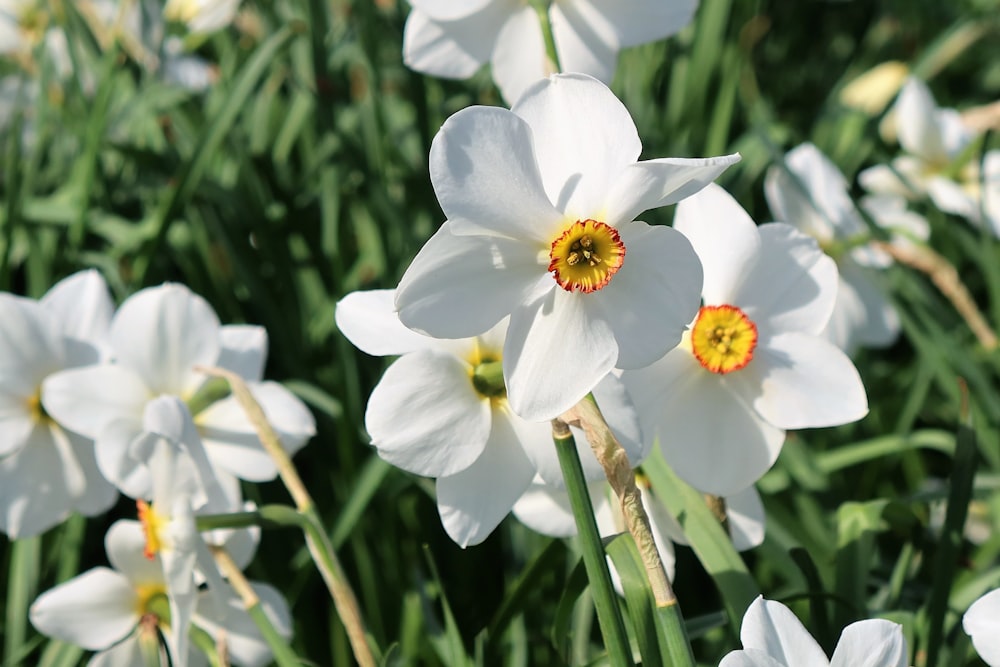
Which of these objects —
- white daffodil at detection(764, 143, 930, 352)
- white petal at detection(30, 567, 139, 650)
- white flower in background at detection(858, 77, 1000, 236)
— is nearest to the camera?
white petal at detection(30, 567, 139, 650)

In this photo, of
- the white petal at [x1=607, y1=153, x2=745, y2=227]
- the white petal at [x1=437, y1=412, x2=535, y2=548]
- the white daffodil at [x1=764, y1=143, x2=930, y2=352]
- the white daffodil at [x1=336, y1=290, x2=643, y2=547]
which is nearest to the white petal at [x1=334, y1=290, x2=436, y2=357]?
the white daffodil at [x1=336, y1=290, x2=643, y2=547]

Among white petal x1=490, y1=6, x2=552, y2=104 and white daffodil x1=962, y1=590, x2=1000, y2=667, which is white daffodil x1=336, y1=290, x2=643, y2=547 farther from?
white petal x1=490, y1=6, x2=552, y2=104

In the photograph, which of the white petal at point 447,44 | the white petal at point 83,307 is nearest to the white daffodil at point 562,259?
the white petal at point 447,44

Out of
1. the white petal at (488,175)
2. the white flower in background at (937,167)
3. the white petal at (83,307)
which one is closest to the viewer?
the white petal at (488,175)

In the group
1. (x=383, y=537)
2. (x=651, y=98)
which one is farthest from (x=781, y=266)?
(x=651, y=98)

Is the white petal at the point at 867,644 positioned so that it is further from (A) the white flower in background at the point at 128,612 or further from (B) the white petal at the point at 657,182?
(A) the white flower in background at the point at 128,612

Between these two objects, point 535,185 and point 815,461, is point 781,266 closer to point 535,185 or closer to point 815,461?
point 535,185
